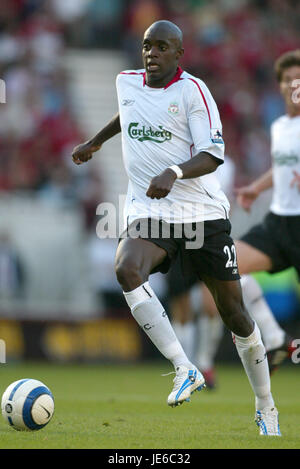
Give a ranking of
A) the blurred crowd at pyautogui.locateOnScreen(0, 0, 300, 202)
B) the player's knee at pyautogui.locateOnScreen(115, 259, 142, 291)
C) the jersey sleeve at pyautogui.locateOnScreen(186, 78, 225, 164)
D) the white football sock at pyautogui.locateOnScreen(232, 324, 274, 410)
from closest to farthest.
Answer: the player's knee at pyautogui.locateOnScreen(115, 259, 142, 291) < the jersey sleeve at pyautogui.locateOnScreen(186, 78, 225, 164) < the white football sock at pyautogui.locateOnScreen(232, 324, 274, 410) < the blurred crowd at pyautogui.locateOnScreen(0, 0, 300, 202)

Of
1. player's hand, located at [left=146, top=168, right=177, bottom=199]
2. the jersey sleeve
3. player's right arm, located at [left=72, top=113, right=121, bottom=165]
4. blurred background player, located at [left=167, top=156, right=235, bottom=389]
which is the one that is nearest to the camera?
player's hand, located at [left=146, top=168, right=177, bottom=199]

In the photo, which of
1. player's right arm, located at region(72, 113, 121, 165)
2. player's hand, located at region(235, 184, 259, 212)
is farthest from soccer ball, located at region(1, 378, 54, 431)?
player's hand, located at region(235, 184, 259, 212)

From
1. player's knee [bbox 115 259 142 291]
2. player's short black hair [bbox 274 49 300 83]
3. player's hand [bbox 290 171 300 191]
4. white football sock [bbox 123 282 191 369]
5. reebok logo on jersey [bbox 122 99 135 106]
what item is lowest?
white football sock [bbox 123 282 191 369]

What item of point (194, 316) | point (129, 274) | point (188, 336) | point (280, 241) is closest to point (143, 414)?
point (280, 241)

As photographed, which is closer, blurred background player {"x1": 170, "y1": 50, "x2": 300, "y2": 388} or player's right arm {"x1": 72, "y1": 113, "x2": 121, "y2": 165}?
player's right arm {"x1": 72, "y1": 113, "x2": 121, "y2": 165}

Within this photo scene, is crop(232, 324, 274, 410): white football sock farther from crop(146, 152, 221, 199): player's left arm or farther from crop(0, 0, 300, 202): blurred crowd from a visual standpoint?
crop(0, 0, 300, 202): blurred crowd

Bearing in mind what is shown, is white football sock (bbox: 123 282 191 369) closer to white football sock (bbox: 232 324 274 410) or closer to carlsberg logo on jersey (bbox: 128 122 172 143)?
white football sock (bbox: 232 324 274 410)

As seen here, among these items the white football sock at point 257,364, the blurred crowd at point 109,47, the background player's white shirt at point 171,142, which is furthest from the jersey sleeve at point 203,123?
the blurred crowd at point 109,47

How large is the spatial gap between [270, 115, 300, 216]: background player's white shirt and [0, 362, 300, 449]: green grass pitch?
175cm

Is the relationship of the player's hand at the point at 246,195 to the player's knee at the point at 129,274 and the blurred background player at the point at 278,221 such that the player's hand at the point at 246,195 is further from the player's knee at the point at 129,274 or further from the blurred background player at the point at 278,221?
the player's knee at the point at 129,274

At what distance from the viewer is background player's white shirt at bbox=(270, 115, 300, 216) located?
8.20 metres

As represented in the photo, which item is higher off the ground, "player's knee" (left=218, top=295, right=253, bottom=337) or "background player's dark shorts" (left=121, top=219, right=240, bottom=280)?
"background player's dark shorts" (left=121, top=219, right=240, bottom=280)

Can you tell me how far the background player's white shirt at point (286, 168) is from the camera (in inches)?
323

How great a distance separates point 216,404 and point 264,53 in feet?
39.6
